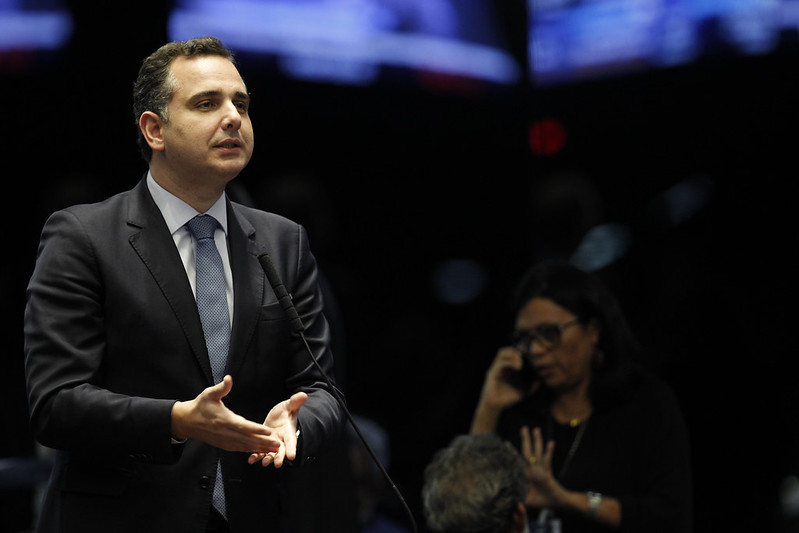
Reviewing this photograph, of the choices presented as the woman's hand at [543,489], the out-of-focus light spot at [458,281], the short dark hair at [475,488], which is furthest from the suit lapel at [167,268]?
the out-of-focus light spot at [458,281]

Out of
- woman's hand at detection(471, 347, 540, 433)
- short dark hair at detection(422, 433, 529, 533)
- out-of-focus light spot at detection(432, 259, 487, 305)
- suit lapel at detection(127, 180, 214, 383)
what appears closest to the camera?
suit lapel at detection(127, 180, 214, 383)

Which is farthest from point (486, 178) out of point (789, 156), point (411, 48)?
point (789, 156)

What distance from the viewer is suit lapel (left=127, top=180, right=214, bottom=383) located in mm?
1860

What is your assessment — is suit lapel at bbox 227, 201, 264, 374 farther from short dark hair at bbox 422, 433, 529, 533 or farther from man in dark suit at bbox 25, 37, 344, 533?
short dark hair at bbox 422, 433, 529, 533

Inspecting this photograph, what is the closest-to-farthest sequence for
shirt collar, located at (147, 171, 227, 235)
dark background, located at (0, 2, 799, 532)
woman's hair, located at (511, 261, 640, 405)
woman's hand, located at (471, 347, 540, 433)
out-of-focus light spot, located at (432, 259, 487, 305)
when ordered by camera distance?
shirt collar, located at (147, 171, 227, 235), woman's hair, located at (511, 261, 640, 405), woman's hand, located at (471, 347, 540, 433), dark background, located at (0, 2, 799, 532), out-of-focus light spot, located at (432, 259, 487, 305)

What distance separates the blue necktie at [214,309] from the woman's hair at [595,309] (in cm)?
171

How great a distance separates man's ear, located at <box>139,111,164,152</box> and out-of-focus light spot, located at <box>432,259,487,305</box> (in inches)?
79.6

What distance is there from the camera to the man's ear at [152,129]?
1.99 m

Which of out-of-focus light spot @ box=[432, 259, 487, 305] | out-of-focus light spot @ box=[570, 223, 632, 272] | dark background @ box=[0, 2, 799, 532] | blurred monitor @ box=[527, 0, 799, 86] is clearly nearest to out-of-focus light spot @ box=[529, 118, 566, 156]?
dark background @ box=[0, 2, 799, 532]

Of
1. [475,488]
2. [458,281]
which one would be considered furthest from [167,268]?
[458,281]

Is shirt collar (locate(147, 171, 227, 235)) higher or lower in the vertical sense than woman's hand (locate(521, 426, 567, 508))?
higher

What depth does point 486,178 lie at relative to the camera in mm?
4047

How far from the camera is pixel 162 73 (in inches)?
78.7

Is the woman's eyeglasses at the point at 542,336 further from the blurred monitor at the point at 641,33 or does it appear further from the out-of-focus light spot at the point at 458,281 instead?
the blurred monitor at the point at 641,33
